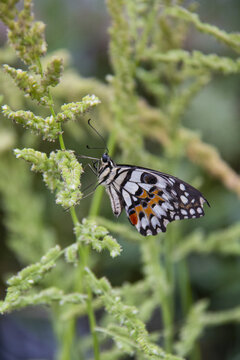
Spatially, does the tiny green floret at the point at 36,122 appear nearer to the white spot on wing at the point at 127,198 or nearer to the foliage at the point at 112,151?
the foliage at the point at 112,151

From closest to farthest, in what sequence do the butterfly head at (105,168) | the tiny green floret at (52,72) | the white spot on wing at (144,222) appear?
1. the tiny green floret at (52,72)
2. the white spot on wing at (144,222)
3. the butterfly head at (105,168)

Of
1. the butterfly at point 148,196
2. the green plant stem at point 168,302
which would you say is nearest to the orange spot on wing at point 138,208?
the butterfly at point 148,196

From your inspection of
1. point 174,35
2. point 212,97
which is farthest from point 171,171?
point 212,97

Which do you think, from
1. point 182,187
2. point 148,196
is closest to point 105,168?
point 148,196

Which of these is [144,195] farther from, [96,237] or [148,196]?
[96,237]

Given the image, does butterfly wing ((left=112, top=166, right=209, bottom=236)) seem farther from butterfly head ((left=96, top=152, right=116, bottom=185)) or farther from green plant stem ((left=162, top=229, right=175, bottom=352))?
green plant stem ((left=162, top=229, right=175, bottom=352))
